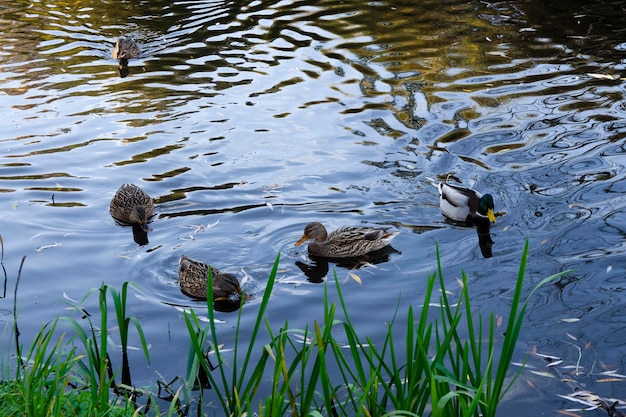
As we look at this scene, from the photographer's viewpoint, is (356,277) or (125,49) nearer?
(356,277)

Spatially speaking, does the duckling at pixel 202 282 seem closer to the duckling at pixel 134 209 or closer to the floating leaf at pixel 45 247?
the duckling at pixel 134 209

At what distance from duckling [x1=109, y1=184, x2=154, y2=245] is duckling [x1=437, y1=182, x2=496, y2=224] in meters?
2.93

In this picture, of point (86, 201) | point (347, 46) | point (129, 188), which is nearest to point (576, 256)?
point (129, 188)

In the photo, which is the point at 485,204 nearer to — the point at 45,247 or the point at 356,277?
the point at 356,277

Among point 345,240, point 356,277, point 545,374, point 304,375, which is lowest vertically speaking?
point 356,277

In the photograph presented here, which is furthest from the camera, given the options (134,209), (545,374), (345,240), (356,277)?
(134,209)

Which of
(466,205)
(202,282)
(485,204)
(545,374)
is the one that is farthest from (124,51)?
(545,374)

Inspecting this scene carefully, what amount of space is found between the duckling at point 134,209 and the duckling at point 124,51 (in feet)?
18.5

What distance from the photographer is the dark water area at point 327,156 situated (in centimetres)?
722

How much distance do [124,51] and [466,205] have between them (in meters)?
7.88

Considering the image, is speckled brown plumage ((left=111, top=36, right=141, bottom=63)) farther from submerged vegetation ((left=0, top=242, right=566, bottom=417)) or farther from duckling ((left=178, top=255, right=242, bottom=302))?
submerged vegetation ((left=0, top=242, right=566, bottom=417))

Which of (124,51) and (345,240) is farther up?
(124,51)

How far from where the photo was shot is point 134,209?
8.74 m

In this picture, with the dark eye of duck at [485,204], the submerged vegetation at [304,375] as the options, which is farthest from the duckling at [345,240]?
the submerged vegetation at [304,375]
